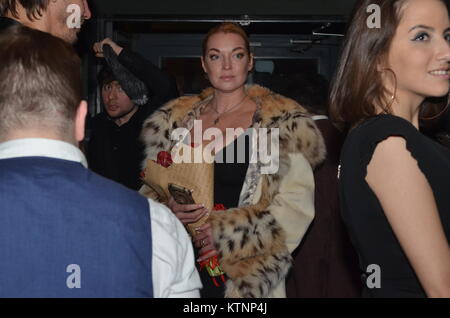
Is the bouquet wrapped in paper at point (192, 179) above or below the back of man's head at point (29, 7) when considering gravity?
below

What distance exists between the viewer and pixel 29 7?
2.05m

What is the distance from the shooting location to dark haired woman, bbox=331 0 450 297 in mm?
1263

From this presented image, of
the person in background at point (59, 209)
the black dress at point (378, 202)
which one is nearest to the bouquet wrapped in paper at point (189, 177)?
the black dress at point (378, 202)

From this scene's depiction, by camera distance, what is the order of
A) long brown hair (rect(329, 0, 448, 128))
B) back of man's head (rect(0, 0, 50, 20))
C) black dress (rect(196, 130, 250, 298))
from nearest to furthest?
long brown hair (rect(329, 0, 448, 128)), back of man's head (rect(0, 0, 50, 20)), black dress (rect(196, 130, 250, 298))

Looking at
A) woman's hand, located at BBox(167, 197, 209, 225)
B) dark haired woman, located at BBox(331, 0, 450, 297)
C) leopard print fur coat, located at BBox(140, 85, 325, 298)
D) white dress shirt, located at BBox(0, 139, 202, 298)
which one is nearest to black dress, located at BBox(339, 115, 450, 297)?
dark haired woman, located at BBox(331, 0, 450, 297)

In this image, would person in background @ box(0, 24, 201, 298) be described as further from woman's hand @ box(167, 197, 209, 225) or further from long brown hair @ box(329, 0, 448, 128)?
woman's hand @ box(167, 197, 209, 225)

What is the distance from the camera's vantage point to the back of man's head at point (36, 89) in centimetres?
114

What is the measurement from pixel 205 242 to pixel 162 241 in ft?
4.22

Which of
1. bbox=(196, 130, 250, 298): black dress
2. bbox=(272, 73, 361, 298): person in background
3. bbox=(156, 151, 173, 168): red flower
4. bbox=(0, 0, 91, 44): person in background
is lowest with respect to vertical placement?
bbox=(272, 73, 361, 298): person in background

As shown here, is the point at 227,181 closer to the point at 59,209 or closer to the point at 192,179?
the point at 192,179

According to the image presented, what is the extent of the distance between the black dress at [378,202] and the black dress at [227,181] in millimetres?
1139

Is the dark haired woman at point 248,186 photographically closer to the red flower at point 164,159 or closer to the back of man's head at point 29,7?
the red flower at point 164,159

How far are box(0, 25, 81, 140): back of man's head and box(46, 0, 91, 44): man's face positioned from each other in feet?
3.00
